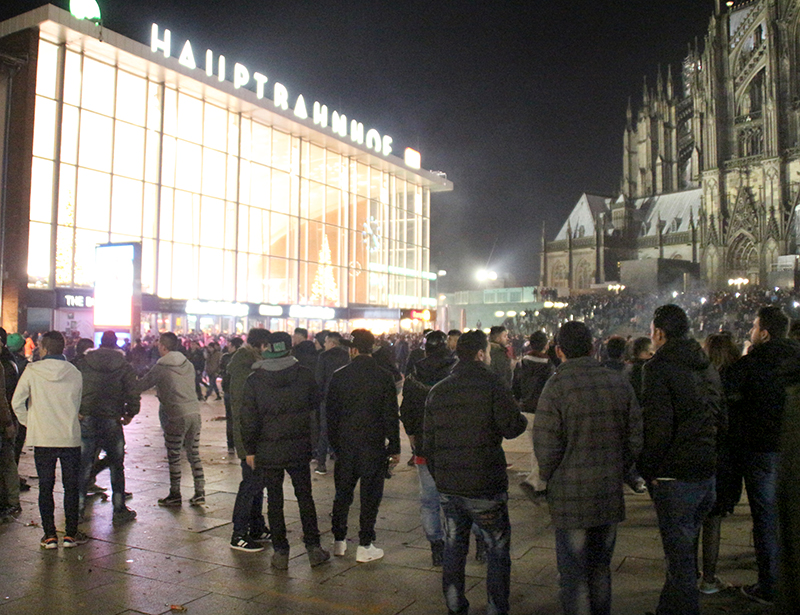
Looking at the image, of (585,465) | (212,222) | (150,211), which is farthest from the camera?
(212,222)

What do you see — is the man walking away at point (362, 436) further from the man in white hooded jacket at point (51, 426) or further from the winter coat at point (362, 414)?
the man in white hooded jacket at point (51, 426)

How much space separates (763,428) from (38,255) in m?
25.8

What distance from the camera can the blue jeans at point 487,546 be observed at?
12.8 feet

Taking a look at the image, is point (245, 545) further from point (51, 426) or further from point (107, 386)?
point (107, 386)

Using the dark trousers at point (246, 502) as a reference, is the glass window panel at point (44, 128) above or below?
above

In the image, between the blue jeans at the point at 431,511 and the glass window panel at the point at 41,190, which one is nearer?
the blue jeans at the point at 431,511

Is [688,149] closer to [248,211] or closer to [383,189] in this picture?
[383,189]

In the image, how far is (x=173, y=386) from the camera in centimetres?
718

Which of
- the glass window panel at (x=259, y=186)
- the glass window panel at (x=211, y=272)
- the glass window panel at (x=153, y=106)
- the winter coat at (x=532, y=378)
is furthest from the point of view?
the glass window panel at (x=259, y=186)

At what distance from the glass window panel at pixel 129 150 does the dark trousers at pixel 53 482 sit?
24.2 metres

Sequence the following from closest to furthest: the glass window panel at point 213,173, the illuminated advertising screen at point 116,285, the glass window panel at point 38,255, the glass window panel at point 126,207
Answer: the illuminated advertising screen at point 116,285, the glass window panel at point 38,255, the glass window panel at point 126,207, the glass window panel at point 213,173

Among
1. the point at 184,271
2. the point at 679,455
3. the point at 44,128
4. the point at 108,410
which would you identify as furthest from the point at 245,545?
the point at 184,271

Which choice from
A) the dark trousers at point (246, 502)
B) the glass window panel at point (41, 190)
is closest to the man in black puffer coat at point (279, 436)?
the dark trousers at point (246, 502)

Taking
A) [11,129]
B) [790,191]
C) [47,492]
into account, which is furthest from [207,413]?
[790,191]
